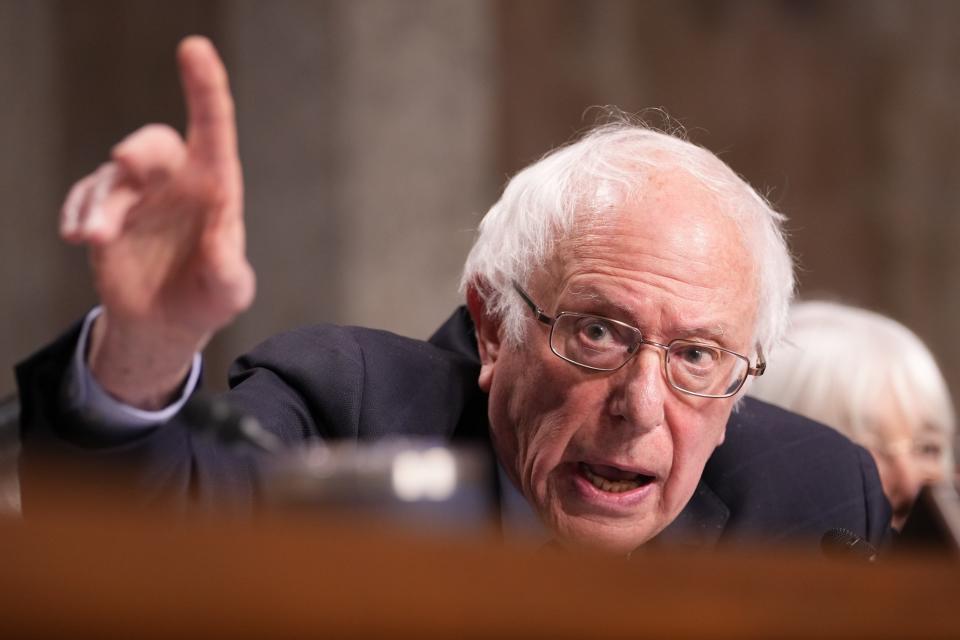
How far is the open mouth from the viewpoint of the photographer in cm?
186

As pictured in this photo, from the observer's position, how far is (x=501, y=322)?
2.05 meters

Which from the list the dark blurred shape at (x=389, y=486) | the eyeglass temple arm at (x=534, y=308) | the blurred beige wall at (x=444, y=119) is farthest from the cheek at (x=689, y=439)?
the blurred beige wall at (x=444, y=119)

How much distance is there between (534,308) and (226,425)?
882 mm

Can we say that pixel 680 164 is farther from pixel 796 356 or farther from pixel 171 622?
pixel 171 622

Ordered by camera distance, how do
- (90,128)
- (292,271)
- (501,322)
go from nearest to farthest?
(501,322) < (292,271) < (90,128)

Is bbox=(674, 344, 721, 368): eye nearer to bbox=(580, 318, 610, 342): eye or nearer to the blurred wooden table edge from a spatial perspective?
bbox=(580, 318, 610, 342): eye

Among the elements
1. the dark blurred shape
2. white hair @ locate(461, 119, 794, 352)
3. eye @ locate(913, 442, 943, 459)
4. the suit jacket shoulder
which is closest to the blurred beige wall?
eye @ locate(913, 442, 943, 459)

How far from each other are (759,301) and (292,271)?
370cm

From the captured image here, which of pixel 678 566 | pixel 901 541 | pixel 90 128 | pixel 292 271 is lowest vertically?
pixel 292 271

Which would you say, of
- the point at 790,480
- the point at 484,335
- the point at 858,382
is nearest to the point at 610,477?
the point at 484,335

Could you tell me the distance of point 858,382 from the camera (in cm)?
294

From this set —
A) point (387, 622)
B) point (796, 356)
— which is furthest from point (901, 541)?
point (387, 622)

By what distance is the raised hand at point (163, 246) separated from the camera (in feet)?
3.75

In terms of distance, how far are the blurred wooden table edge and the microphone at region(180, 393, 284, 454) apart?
1.46ft
